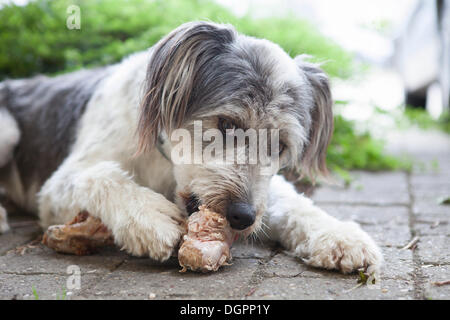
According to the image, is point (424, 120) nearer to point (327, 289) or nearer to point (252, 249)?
point (252, 249)

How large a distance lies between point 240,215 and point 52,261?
110cm

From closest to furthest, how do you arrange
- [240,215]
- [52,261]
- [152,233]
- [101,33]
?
[240,215]
[152,233]
[52,261]
[101,33]

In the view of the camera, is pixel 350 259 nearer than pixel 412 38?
Yes

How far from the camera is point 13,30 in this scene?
6.50 m

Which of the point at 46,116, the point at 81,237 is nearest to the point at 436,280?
Result: the point at 81,237

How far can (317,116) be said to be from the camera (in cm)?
357

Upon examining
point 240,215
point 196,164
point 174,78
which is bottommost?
point 240,215

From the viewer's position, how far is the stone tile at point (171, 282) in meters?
2.37

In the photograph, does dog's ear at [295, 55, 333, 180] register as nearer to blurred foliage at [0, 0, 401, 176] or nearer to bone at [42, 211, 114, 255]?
bone at [42, 211, 114, 255]

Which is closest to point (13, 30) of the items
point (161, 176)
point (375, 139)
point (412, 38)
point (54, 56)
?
point (54, 56)

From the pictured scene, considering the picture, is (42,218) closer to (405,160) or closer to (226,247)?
(226,247)

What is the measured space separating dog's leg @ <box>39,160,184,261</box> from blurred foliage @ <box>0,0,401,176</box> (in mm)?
3094

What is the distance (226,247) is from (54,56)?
4.97 metres

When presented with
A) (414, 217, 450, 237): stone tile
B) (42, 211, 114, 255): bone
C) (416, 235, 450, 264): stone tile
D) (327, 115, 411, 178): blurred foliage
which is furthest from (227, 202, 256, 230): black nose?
(327, 115, 411, 178): blurred foliage
